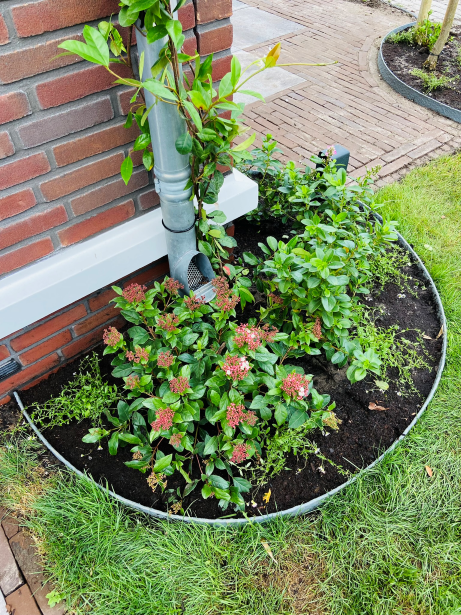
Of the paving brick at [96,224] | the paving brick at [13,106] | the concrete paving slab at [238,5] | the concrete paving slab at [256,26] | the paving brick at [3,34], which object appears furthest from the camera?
the concrete paving slab at [238,5]

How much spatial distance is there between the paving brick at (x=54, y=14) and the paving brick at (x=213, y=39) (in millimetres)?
380

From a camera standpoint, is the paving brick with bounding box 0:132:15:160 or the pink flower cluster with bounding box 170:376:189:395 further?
the pink flower cluster with bounding box 170:376:189:395

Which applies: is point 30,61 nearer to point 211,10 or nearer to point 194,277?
point 211,10

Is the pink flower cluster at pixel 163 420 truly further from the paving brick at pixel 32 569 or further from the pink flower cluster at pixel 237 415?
the paving brick at pixel 32 569

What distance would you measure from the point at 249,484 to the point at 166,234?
1094 mm

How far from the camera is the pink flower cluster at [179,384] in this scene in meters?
1.73

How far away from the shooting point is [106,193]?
6.44 feet

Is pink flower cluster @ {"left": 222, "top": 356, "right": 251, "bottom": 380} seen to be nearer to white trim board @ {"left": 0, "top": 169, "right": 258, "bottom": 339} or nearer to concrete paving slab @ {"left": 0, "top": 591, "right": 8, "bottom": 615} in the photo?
white trim board @ {"left": 0, "top": 169, "right": 258, "bottom": 339}

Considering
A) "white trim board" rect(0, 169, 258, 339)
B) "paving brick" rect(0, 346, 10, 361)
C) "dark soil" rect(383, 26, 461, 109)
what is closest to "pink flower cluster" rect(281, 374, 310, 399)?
"white trim board" rect(0, 169, 258, 339)

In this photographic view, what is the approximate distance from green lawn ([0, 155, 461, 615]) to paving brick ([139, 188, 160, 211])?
1.21 metres

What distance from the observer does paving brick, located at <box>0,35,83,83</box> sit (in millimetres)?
1490

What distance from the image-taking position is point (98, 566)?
177cm

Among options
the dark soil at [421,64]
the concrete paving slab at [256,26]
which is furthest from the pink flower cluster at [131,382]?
the concrete paving slab at [256,26]

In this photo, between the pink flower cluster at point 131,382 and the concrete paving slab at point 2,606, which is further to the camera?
the pink flower cluster at point 131,382
